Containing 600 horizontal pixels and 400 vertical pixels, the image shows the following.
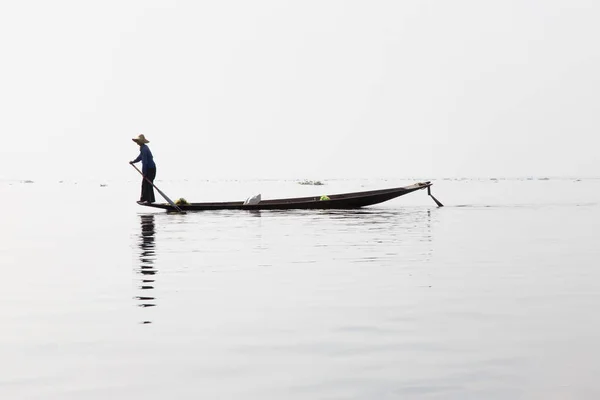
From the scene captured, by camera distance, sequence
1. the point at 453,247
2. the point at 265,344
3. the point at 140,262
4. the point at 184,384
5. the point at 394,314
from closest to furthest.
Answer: the point at 184,384 < the point at 265,344 < the point at 394,314 < the point at 140,262 < the point at 453,247

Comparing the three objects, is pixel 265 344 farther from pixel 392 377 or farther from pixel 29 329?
pixel 29 329

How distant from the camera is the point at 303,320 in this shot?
9641 millimetres

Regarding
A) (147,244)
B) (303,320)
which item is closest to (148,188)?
(147,244)

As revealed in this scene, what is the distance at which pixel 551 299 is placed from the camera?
11062 mm

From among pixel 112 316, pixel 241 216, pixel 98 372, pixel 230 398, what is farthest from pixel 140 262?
pixel 241 216

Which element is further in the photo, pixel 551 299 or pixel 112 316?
pixel 551 299

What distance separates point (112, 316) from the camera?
1001 cm

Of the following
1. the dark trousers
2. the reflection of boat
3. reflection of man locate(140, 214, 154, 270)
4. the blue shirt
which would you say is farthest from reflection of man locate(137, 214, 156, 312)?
the reflection of boat

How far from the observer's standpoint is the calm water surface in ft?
22.3

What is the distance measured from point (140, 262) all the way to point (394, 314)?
720 cm

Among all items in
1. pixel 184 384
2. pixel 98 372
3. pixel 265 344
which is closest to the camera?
pixel 184 384

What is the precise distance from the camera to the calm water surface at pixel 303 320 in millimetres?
6809

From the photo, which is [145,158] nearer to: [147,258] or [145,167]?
[145,167]

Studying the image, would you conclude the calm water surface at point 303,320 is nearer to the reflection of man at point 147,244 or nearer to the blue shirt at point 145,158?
the reflection of man at point 147,244
